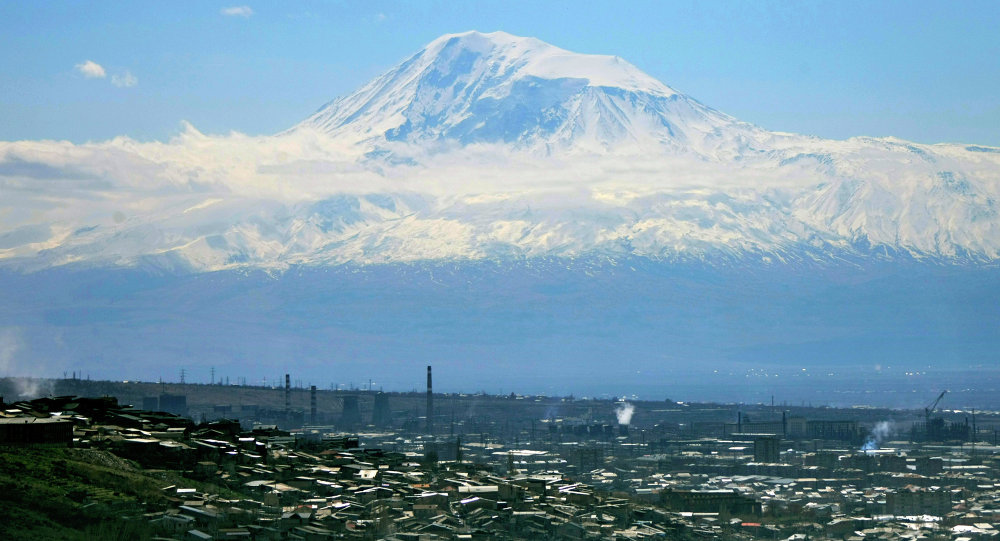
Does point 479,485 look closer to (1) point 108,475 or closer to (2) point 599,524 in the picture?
(2) point 599,524

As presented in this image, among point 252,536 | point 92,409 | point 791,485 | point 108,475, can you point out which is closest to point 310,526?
point 252,536

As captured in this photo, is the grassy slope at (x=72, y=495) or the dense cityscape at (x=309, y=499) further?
the dense cityscape at (x=309, y=499)

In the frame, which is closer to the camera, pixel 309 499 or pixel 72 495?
pixel 72 495

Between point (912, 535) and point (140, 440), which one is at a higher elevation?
point (140, 440)

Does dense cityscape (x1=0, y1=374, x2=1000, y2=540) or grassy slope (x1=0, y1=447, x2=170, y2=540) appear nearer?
grassy slope (x1=0, y1=447, x2=170, y2=540)

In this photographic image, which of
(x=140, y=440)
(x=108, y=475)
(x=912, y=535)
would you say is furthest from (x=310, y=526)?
(x=912, y=535)

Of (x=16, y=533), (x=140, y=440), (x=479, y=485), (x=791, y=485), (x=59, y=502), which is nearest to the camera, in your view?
(x=16, y=533)

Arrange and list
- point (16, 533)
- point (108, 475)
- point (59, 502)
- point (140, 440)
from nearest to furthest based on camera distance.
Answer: point (16, 533) → point (59, 502) → point (108, 475) → point (140, 440)

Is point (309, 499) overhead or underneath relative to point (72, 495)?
underneath

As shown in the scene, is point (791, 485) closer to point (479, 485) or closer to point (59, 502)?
point (479, 485)

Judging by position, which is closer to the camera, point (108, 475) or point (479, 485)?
point (108, 475)
